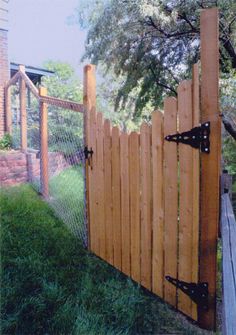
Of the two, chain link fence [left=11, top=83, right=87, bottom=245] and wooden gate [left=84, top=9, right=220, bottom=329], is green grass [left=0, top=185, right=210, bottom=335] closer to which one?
wooden gate [left=84, top=9, right=220, bottom=329]

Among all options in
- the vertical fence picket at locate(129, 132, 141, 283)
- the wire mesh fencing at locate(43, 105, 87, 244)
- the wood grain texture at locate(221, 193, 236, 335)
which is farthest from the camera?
the wire mesh fencing at locate(43, 105, 87, 244)

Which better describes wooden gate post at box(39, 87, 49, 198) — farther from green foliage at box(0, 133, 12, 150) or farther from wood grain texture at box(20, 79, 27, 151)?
green foliage at box(0, 133, 12, 150)

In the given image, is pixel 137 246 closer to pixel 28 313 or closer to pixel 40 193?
pixel 28 313

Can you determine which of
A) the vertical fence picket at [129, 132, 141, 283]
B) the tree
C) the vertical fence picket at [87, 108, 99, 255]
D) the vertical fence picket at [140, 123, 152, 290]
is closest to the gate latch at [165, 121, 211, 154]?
the vertical fence picket at [140, 123, 152, 290]

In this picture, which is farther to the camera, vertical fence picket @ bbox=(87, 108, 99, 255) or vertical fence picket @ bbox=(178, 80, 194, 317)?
vertical fence picket @ bbox=(87, 108, 99, 255)

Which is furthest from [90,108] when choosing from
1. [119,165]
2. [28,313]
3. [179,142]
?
[28,313]

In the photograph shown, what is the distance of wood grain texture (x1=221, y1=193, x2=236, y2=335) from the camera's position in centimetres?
106

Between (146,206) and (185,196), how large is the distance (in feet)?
1.05

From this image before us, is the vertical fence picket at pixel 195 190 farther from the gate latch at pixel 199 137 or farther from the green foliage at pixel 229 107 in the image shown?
the green foliage at pixel 229 107

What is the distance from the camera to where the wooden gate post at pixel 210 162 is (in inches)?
72.4

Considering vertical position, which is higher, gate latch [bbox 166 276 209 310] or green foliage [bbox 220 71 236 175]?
green foliage [bbox 220 71 236 175]

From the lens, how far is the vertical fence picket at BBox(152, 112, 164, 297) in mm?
2100

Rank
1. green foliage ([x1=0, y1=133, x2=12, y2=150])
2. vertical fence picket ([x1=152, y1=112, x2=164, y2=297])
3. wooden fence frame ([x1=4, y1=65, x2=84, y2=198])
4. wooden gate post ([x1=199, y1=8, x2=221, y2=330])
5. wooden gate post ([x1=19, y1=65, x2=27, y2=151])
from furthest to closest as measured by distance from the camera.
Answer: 1. green foliage ([x1=0, y1=133, x2=12, y2=150])
2. wooden gate post ([x1=19, y1=65, x2=27, y2=151])
3. wooden fence frame ([x1=4, y1=65, x2=84, y2=198])
4. vertical fence picket ([x1=152, y1=112, x2=164, y2=297])
5. wooden gate post ([x1=199, y1=8, x2=221, y2=330])

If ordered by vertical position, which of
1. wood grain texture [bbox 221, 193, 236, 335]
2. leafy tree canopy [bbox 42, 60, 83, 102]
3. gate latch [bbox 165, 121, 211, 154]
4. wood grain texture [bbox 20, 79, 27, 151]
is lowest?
wood grain texture [bbox 221, 193, 236, 335]
